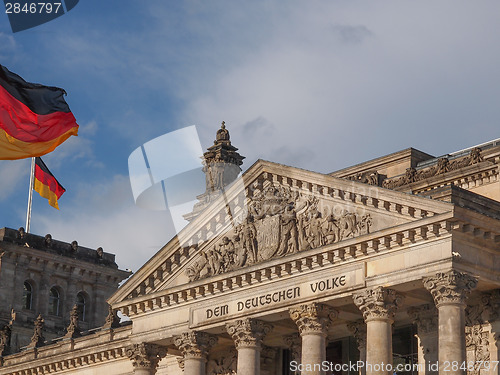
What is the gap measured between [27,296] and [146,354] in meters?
31.5

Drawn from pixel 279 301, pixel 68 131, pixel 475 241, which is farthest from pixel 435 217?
pixel 68 131

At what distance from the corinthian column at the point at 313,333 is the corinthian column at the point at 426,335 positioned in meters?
3.37

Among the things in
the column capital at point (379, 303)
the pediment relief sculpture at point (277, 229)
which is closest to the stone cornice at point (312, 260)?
the pediment relief sculpture at point (277, 229)

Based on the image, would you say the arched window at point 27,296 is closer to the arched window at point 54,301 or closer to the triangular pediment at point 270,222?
the arched window at point 54,301

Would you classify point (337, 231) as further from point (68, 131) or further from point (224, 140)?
point (224, 140)

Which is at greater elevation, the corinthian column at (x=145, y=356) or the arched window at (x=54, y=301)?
the arched window at (x=54, y=301)

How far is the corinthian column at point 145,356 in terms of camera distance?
53.6m

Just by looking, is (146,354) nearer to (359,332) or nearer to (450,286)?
(359,332)

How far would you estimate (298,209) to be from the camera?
47.8 m

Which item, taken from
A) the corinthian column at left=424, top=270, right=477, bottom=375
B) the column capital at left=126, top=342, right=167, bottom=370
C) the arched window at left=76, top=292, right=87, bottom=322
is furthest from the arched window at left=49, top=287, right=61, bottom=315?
the corinthian column at left=424, top=270, right=477, bottom=375

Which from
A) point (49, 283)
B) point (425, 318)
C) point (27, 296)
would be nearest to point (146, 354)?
point (425, 318)

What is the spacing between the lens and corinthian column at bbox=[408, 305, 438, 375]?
148 ft

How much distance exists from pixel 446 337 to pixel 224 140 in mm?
29197

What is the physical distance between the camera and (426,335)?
151ft
